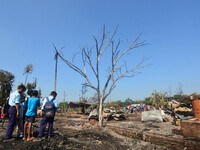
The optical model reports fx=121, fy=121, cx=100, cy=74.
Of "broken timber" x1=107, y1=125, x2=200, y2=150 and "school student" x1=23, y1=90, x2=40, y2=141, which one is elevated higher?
"school student" x1=23, y1=90, x2=40, y2=141

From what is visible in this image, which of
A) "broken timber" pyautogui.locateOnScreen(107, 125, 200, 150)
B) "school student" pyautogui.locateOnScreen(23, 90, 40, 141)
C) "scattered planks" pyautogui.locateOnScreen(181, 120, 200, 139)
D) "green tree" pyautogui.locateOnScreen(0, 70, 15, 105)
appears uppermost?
"green tree" pyautogui.locateOnScreen(0, 70, 15, 105)

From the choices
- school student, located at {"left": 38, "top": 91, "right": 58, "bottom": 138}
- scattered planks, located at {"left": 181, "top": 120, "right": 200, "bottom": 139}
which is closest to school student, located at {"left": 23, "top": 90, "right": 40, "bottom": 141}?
school student, located at {"left": 38, "top": 91, "right": 58, "bottom": 138}

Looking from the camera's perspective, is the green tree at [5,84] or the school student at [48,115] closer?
the school student at [48,115]

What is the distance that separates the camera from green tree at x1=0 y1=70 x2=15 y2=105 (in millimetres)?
18314

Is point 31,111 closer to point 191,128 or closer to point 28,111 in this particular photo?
point 28,111

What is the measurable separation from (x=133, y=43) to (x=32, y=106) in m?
6.69

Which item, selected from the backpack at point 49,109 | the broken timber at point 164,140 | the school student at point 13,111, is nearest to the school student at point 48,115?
the backpack at point 49,109

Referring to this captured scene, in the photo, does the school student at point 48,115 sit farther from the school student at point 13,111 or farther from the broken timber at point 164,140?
the broken timber at point 164,140

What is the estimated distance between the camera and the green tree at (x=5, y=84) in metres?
18.3

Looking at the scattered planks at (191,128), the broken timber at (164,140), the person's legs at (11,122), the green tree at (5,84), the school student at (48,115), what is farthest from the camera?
the green tree at (5,84)

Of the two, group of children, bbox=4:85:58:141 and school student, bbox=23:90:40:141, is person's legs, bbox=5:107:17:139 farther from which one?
school student, bbox=23:90:40:141

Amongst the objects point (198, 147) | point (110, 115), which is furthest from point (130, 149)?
point (110, 115)

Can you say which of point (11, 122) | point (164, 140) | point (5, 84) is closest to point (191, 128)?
point (164, 140)

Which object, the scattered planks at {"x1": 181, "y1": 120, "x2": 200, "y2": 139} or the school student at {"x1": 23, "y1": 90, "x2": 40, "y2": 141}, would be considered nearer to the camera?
the scattered planks at {"x1": 181, "y1": 120, "x2": 200, "y2": 139}
